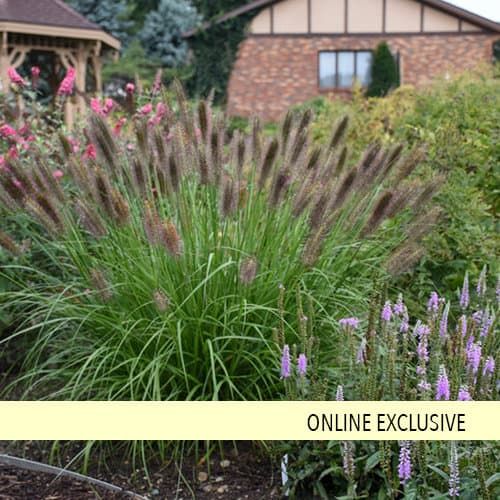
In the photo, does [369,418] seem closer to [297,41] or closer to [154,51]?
[297,41]

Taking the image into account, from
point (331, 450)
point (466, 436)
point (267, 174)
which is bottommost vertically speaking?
point (331, 450)

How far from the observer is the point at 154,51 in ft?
86.0

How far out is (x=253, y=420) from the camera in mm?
2709

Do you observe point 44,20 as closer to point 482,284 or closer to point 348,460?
point 482,284

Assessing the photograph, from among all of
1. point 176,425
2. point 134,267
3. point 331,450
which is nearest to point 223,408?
point 176,425

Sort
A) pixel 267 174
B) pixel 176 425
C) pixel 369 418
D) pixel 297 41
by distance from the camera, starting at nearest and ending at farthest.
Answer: pixel 369 418
pixel 176 425
pixel 267 174
pixel 297 41

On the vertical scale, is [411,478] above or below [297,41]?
below

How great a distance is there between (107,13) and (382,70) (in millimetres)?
9723

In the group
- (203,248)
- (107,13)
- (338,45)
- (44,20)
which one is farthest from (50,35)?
(107,13)

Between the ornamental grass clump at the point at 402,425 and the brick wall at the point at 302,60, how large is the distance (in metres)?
20.7

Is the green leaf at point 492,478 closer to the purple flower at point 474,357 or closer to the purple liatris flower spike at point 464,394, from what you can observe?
the purple liatris flower spike at point 464,394

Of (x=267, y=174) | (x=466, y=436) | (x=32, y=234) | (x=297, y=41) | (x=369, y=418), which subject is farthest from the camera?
(x=297, y=41)

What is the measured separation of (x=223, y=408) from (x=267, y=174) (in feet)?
2.92

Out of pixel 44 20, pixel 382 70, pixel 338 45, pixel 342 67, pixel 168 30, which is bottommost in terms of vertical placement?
pixel 382 70
